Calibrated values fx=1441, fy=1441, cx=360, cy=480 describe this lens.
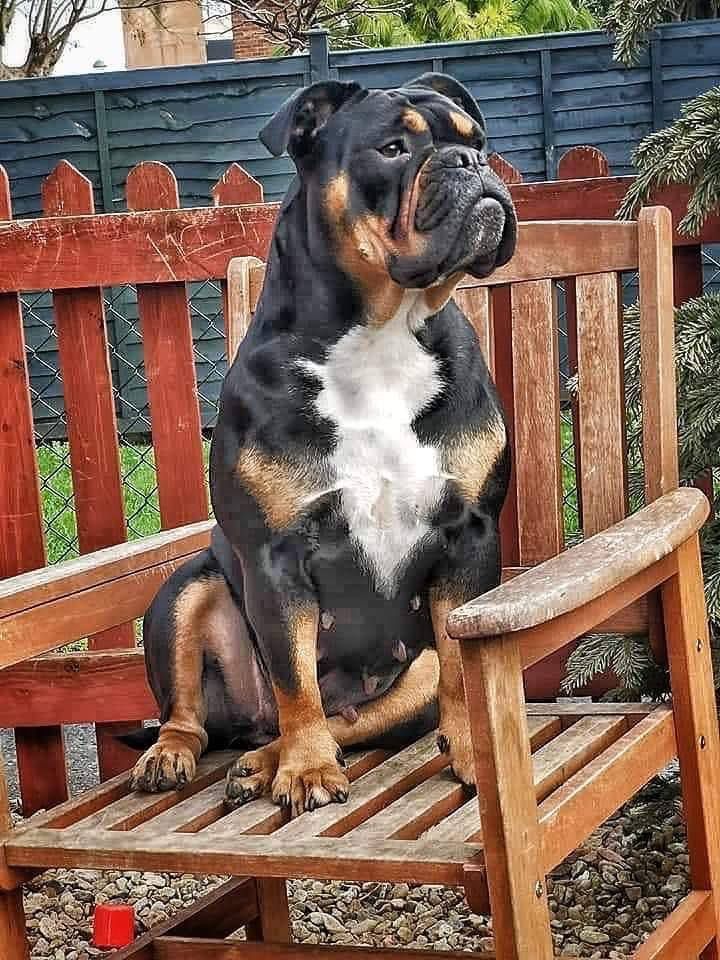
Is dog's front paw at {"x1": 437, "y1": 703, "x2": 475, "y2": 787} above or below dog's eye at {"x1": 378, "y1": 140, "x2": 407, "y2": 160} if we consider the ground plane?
below

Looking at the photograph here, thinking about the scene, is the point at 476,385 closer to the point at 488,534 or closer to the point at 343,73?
the point at 488,534

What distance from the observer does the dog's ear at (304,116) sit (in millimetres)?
1847

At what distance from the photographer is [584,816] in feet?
5.97

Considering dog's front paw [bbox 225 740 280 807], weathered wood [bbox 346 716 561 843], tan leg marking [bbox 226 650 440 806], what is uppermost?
tan leg marking [bbox 226 650 440 806]

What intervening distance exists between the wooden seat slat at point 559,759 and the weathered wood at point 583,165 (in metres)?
1.44

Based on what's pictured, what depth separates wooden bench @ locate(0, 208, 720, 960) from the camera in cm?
164

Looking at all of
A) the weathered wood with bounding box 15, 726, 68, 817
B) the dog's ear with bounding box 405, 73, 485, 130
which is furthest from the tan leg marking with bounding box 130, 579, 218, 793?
Answer: the weathered wood with bounding box 15, 726, 68, 817

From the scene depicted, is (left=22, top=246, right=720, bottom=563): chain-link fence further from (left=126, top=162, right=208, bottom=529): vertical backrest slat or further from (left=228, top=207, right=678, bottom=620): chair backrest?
(left=228, top=207, right=678, bottom=620): chair backrest

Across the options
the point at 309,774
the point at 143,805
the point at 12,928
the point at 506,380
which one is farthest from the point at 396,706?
the point at 506,380

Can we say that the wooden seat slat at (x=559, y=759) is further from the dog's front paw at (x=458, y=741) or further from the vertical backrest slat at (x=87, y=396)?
the vertical backrest slat at (x=87, y=396)

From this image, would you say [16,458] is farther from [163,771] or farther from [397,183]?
[397,183]

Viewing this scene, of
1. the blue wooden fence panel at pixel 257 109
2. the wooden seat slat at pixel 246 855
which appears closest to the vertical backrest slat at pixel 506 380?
the wooden seat slat at pixel 246 855

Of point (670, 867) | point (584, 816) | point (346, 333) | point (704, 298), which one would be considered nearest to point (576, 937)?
point (670, 867)

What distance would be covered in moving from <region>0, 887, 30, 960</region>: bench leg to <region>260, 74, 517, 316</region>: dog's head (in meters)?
0.95
